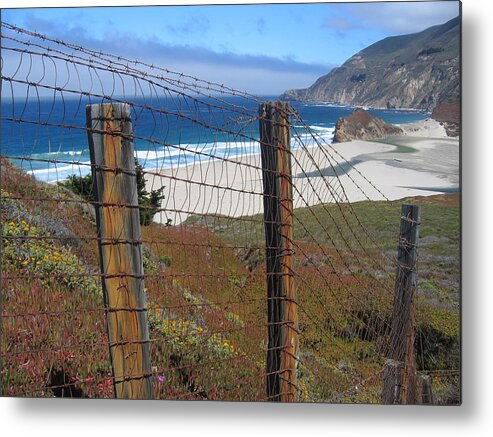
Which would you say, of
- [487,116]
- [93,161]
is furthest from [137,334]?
[487,116]

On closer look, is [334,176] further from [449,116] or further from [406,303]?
[406,303]

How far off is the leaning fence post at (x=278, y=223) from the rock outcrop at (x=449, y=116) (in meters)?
0.84

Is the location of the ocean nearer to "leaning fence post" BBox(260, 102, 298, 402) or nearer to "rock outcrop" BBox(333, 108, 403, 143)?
"rock outcrop" BBox(333, 108, 403, 143)

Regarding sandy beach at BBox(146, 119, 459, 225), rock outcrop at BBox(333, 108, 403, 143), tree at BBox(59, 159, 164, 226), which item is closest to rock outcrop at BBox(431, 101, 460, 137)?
sandy beach at BBox(146, 119, 459, 225)

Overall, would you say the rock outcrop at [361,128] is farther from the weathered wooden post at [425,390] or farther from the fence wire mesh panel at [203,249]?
the weathered wooden post at [425,390]

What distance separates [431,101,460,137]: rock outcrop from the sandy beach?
1.1 inches

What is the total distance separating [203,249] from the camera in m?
3.58

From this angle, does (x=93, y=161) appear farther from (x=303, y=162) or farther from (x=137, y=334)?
(x=303, y=162)

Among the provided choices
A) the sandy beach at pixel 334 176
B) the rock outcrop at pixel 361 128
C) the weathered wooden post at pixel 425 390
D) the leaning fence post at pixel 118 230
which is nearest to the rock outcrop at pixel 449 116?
the sandy beach at pixel 334 176

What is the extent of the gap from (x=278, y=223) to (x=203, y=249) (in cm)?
67

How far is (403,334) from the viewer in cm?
389

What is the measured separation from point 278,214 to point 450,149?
968 mm

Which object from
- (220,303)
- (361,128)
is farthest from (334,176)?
(220,303)

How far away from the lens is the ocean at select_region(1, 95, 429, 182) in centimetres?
322
